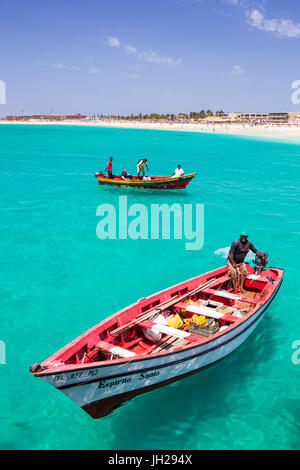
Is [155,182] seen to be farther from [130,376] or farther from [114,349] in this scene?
[130,376]

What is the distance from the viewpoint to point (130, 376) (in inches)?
294

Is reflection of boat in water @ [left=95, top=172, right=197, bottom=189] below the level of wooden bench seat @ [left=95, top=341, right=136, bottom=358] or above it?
above

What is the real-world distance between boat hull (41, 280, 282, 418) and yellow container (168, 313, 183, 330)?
4.20 feet

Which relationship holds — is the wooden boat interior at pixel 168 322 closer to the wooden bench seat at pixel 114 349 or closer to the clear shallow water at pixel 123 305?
the wooden bench seat at pixel 114 349

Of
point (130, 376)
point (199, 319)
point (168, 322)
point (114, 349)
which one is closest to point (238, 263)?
point (199, 319)

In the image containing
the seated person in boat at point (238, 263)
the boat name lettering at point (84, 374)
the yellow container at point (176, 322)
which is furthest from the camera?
the seated person in boat at point (238, 263)

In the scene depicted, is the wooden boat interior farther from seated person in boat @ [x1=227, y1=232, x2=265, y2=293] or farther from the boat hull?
seated person in boat @ [x1=227, y1=232, x2=265, y2=293]

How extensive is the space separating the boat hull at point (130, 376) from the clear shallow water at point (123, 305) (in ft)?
2.29

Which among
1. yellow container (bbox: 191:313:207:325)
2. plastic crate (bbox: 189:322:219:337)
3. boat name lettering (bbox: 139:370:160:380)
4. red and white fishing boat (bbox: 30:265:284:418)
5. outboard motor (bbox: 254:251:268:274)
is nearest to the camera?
red and white fishing boat (bbox: 30:265:284:418)

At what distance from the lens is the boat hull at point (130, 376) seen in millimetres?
6855

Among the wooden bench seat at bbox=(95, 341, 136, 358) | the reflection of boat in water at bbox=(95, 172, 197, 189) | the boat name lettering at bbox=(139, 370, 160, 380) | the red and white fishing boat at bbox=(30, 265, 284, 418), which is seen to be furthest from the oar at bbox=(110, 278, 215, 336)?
the reflection of boat in water at bbox=(95, 172, 197, 189)

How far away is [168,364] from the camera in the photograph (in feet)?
26.1

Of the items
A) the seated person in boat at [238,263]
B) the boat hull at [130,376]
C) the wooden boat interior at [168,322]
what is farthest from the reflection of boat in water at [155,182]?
the boat hull at [130,376]

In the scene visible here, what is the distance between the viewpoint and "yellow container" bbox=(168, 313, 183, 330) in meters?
9.70
